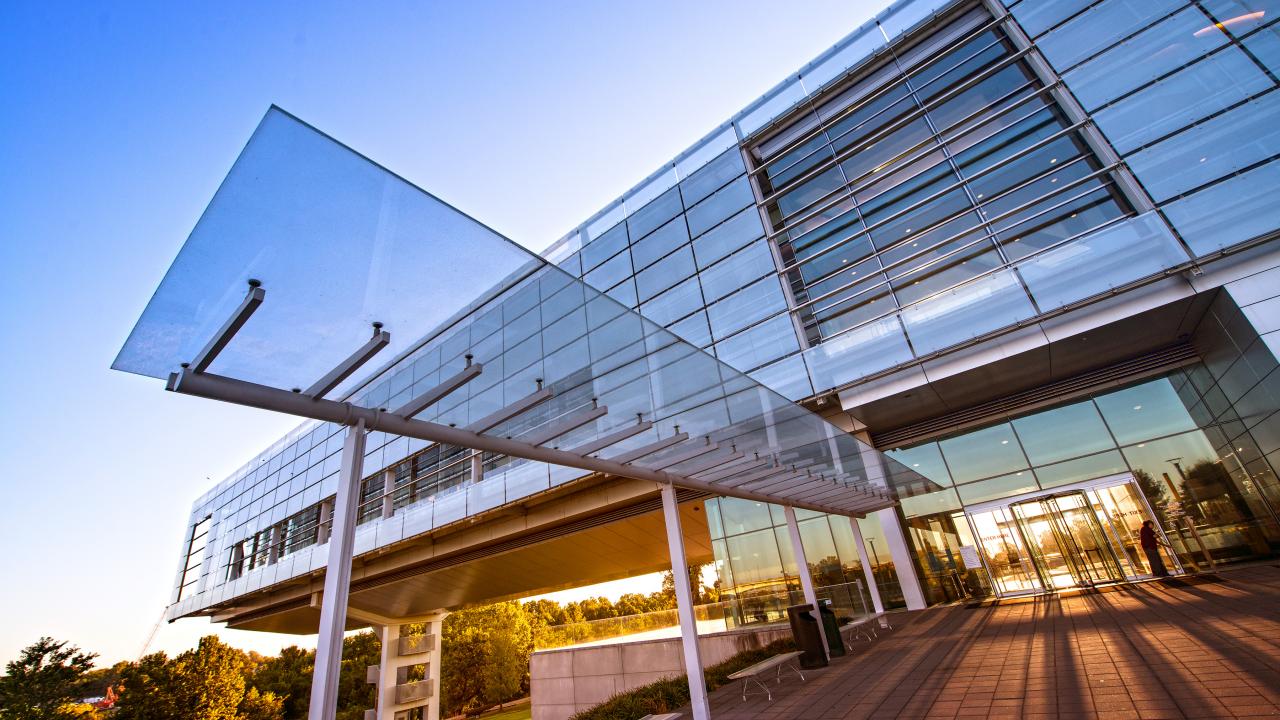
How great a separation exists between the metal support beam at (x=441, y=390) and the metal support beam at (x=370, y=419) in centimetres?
25

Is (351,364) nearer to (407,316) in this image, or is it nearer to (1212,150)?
(407,316)

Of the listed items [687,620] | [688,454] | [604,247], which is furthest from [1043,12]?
[687,620]

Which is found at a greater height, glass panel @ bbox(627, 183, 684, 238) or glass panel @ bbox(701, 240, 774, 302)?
glass panel @ bbox(627, 183, 684, 238)

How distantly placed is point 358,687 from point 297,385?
60319 millimetres

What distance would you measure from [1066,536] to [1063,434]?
9.05 feet

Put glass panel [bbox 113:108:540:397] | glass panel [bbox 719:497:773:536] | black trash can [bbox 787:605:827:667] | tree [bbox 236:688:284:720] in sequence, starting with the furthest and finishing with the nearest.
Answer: tree [bbox 236:688:284:720], glass panel [bbox 719:497:773:536], black trash can [bbox 787:605:827:667], glass panel [bbox 113:108:540:397]

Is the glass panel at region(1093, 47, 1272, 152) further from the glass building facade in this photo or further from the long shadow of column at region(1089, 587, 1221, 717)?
the long shadow of column at region(1089, 587, 1221, 717)

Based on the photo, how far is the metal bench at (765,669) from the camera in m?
8.05

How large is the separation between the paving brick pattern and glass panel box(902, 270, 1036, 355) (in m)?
6.24

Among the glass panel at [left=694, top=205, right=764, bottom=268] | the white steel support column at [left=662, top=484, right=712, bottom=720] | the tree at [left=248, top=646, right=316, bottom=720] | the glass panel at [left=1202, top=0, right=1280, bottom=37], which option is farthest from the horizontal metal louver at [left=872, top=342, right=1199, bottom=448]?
the tree at [left=248, top=646, right=316, bottom=720]

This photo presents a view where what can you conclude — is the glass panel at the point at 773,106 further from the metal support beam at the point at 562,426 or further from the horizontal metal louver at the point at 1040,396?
the metal support beam at the point at 562,426

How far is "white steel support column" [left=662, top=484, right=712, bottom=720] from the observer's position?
260 inches

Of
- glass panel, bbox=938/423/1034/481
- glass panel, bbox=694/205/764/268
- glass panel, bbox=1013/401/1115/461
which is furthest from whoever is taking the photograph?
glass panel, bbox=694/205/764/268

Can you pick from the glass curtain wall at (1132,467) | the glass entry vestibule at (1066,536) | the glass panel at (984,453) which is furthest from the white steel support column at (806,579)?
the glass entry vestibule at (1066,536)
